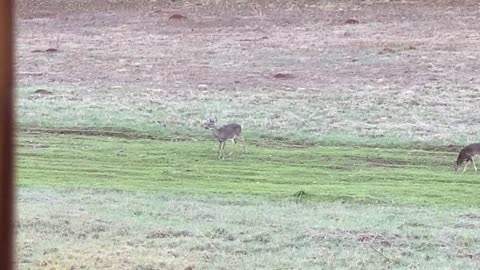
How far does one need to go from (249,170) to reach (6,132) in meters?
12.0

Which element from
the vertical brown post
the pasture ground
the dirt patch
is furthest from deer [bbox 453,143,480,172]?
the vertical brown post

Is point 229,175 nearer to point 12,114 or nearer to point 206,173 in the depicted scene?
point 206,173

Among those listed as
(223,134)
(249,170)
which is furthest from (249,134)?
(249,170)

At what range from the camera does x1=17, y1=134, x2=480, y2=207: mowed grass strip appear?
11000 mm

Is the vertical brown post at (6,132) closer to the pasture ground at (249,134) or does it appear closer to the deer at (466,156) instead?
the pasture ground at (249,134)

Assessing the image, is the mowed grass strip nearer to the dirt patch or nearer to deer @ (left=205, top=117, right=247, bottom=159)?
deer @ (left=205, top=117, right=247, bottom=159)

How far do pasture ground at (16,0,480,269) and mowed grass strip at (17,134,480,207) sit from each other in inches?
1.7

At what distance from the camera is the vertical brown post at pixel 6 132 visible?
3.48ft

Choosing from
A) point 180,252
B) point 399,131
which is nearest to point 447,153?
point 399,131

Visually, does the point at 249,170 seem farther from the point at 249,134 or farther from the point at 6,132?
the point at 6,132

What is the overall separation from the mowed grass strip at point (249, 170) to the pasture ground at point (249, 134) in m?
0.04

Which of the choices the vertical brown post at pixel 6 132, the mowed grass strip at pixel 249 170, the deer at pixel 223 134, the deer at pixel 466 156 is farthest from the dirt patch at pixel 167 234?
the vertical brown post at pixel 6 132

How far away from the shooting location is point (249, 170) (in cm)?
1303

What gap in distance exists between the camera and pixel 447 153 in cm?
1488
